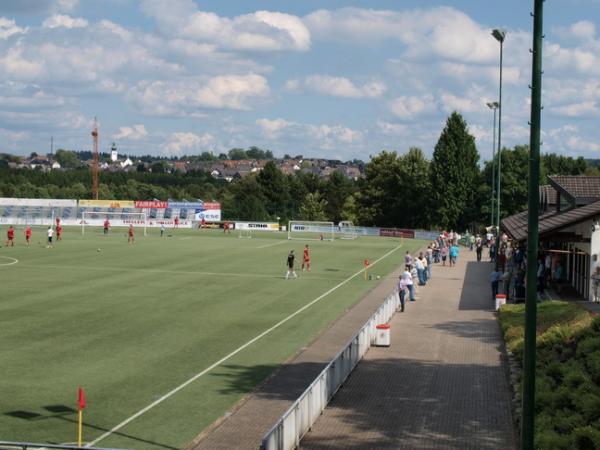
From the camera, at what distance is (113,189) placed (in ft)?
579

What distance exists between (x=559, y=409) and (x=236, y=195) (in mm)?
137832

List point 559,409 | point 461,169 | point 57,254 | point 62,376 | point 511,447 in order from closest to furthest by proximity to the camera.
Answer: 1. point 511,447
2. point 559,409
3. point 62,376
4. point 57,254
5. point 461,169

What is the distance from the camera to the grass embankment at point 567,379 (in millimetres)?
13688

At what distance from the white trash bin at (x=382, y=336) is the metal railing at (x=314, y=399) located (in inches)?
7.4

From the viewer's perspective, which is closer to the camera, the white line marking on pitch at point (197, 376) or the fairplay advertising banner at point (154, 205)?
the white line marking on pitch at point (197, 376)

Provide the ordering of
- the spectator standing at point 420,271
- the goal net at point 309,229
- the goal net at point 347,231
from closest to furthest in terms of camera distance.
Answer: the spectator standing at point 420,271
the goal net at point 347,231
the goal net at point 309,229

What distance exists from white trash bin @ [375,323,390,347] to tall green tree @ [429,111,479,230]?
78.4 m

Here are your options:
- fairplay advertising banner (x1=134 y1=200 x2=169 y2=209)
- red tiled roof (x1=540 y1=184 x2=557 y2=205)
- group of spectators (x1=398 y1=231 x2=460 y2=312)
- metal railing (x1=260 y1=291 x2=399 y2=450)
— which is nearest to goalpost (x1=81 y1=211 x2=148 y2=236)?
fairplay advertising banner (x1=134 y1=200 x2=169 y2=209)

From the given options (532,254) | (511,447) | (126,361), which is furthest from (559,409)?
(126,361)

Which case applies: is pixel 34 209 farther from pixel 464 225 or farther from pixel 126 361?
pixel 126 361

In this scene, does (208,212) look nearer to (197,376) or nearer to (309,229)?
(309,229)

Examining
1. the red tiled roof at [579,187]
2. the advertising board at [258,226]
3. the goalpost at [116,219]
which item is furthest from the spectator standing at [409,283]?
the advertising board at [258,226]

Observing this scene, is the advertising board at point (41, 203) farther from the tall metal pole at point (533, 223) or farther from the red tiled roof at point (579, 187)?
the tall metal pole at point (533, 223)

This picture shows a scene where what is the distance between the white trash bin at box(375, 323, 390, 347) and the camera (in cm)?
2339
